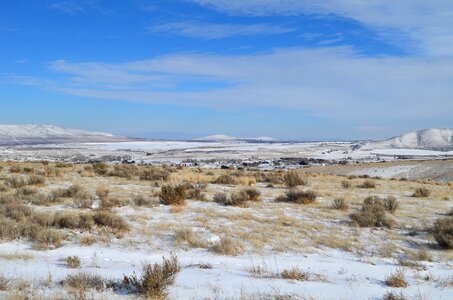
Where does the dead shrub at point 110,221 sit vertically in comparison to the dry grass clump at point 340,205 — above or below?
above

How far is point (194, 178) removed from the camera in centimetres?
2019

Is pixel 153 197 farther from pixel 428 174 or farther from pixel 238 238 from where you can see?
pixel 428 174

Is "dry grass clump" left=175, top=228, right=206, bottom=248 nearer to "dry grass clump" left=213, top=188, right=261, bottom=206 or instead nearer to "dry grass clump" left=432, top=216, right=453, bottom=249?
"dry grass clump" left=213, top=188, right=261, bottom=206

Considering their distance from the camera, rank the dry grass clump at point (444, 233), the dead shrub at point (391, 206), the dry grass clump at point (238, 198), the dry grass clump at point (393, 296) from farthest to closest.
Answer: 1. the dry grass clump at point (238, 198)
2. the dead shrub at point (391, 206)
3. the dry grass clump at point (444, 233)
4. the dry grass clump at point (393, 296)

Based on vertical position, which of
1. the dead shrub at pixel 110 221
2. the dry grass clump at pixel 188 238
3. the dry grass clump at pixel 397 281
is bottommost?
the dry grass clump at pixel 397 281

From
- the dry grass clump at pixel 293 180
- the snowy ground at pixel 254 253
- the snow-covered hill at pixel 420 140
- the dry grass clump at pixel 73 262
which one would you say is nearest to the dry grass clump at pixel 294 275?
the snowy ground at pixel 254 253

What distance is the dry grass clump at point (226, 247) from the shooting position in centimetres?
831

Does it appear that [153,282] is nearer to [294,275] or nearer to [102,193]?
[294,275]

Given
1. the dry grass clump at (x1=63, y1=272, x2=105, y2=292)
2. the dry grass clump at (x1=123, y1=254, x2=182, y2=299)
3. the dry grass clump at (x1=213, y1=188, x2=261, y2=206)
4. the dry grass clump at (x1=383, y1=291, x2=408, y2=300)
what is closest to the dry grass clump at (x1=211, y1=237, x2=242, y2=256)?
the dry grass clump at (x1=123, y1=254, x2=182, y2=299)

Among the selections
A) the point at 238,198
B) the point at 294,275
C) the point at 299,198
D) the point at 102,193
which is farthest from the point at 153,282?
the point at 299,198

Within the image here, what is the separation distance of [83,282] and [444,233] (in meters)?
7.80

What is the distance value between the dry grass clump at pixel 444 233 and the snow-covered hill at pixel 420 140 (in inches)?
6379

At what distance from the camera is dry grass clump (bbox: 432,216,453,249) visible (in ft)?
30.0

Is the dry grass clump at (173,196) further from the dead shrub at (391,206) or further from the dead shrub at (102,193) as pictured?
the dead shrub at (391,206)
